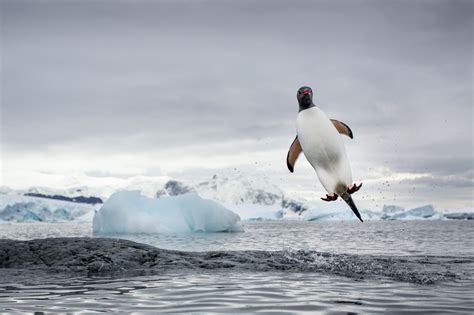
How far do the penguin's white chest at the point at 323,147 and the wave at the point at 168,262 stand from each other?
5519 mm

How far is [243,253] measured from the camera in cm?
1659

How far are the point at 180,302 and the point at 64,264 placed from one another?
6888 mm

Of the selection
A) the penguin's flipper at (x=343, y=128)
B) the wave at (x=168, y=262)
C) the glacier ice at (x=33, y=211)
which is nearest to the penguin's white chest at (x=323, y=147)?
the penguin's flipper at (x=343, y=128)

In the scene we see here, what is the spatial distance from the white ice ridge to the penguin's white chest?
1692 inches

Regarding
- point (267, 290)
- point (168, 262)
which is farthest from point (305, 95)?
point (168, 262)

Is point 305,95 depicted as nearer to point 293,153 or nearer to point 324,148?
point 324,148

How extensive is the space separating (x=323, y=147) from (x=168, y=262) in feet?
26.9

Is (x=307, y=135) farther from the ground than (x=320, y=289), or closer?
farther from the ground

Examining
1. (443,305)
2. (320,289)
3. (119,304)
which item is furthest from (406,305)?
(119,304)

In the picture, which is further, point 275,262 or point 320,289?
point 275,262

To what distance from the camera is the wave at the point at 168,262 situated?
13977mm

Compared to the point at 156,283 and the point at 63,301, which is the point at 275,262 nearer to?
the point at 156,283

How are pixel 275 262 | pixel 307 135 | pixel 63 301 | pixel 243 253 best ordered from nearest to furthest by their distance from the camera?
pixel 307 135
pixel 63 301
pixel 275 262
pixel 243 253

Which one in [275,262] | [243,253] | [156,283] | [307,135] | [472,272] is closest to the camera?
[307,135]
